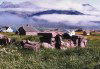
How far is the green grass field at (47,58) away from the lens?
4672cm

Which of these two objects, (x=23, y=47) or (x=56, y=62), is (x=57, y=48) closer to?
(x=23, y=47)

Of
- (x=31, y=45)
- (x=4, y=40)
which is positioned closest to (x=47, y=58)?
(x=31, y=45)

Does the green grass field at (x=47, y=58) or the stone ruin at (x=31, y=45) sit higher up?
the stone ruin at (x=31, y=45)

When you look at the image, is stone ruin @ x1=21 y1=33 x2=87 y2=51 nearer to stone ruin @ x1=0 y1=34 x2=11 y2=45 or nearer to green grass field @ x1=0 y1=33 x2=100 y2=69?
green grass field @ x1=0 y1=33 x2=100 y2=69

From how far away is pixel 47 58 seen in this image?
5222 centimetres

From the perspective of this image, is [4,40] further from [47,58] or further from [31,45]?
[47,58]

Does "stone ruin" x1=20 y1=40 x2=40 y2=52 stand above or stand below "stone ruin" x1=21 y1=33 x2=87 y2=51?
above

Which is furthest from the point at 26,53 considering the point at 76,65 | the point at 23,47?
the point at 76,65

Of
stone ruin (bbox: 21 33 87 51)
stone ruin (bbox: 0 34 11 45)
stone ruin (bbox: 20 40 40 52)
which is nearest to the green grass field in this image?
stone ruin (bbox: 20 40 40 52)

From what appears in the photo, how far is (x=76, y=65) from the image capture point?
47438 millimetres

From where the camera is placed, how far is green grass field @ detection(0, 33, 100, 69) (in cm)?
4672

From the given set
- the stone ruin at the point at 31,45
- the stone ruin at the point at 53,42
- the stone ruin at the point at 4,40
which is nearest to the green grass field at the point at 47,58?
the stone ruin at the point at 31,45

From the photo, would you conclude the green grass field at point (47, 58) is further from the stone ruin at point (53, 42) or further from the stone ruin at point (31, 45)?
the stone ruin at point (53, 42)

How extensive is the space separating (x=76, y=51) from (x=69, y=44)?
8.35m
